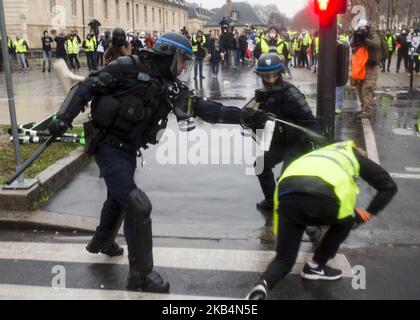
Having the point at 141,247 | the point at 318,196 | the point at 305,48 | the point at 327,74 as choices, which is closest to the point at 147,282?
the point at 141,247

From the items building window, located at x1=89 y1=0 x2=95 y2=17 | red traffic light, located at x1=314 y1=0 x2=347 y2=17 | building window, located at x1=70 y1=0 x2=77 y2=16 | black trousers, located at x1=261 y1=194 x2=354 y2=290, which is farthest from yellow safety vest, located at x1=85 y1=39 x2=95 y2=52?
building window, located at x1=89 y1=0 x2=95 y2=17

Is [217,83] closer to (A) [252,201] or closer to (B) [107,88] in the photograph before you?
(A) [252,201]

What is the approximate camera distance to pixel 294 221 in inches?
134

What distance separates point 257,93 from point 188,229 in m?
1.48

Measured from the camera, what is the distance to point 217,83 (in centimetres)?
1859

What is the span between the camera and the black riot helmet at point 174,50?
4000mm

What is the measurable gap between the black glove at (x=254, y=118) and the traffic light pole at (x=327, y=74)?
1995 millimetres

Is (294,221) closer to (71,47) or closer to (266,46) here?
(266,46)

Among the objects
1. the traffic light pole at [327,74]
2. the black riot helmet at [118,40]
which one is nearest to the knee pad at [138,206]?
the traffic light pole at [327,74]

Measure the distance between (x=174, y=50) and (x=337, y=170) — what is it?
5.02 feet

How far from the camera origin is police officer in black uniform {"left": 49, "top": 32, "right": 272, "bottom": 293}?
3.86m

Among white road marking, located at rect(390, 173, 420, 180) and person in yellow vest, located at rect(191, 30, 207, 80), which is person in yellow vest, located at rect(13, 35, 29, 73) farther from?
white road marking, located at rect(390, 173, 420, 180)

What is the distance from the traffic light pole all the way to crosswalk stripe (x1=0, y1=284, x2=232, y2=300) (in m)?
2.88
